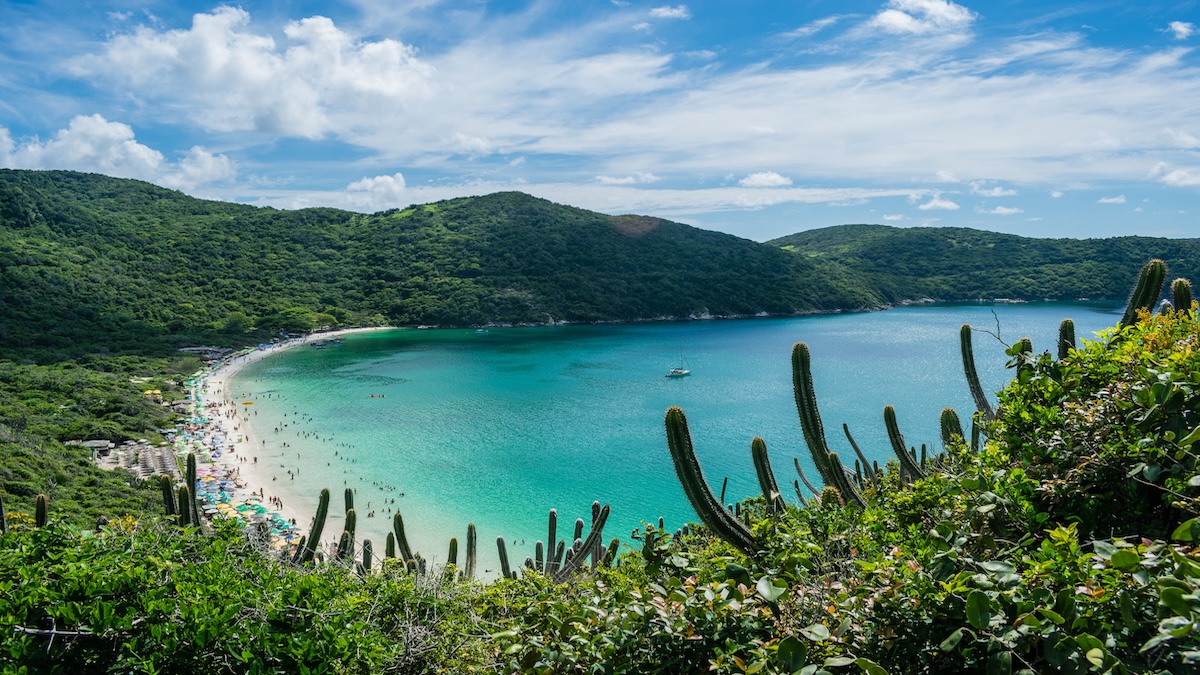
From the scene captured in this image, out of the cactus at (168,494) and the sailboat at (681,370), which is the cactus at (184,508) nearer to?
the cactus at (168,494)

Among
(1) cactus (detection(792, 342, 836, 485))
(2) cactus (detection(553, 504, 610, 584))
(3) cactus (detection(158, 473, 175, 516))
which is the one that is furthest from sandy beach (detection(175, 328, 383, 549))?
(1) cactus (detection(792, 342, 836, 485))

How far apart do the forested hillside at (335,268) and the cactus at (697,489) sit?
188 ft

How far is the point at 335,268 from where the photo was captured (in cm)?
9781

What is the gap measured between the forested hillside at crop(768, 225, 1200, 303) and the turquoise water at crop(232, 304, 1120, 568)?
31.6m

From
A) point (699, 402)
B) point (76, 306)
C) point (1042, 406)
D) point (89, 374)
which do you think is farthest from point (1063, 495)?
point (76, 306)

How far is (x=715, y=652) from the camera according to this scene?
2.63 metres

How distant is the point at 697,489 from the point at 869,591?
5.32 meters

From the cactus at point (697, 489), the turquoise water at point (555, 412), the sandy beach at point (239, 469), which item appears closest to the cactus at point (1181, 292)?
the cactus at point (697, 489)

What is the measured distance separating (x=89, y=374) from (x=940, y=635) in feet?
174

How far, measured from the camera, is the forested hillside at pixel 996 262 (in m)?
107

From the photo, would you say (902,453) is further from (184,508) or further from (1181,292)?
(184,508)

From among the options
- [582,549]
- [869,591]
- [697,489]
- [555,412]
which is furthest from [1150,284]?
[555,412]

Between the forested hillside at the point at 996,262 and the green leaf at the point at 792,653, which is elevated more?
the forested hillside at the point at 996,262

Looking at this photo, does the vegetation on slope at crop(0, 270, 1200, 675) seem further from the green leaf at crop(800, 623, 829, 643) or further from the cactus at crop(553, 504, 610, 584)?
the cactus at crop(553, 504, 610, 584)
